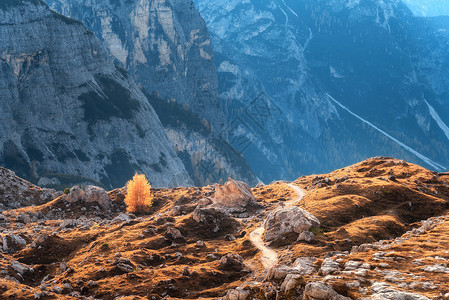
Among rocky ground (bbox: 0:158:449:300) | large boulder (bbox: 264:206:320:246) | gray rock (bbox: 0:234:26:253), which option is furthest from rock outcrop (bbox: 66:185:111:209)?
large boulder (bbox: 264:206:320:246)

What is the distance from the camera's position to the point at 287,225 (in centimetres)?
5912

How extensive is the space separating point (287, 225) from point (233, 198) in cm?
2815

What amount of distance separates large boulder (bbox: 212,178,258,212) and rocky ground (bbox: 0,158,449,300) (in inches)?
7.3

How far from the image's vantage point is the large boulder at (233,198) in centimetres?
8531

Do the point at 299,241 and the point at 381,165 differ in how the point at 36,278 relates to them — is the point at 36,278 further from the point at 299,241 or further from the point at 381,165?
the point at 381,165

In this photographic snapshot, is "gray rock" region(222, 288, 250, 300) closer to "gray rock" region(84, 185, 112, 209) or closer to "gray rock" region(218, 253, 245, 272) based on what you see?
"gray rock" region(218, 253, 245, 272)

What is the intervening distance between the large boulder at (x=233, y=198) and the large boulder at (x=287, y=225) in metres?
23.7

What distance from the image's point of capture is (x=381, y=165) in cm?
9375

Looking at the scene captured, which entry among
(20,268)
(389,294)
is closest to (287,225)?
(20,268)

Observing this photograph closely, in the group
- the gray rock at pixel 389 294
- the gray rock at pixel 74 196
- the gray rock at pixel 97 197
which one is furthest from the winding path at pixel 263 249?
the gray rock at pixel 74 196

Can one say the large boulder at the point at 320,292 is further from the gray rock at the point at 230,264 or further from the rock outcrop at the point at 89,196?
the rock outcrop at the point at 89,196

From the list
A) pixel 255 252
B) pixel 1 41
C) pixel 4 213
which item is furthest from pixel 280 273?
pixel 1 41

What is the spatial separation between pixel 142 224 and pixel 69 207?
27121 millimetres

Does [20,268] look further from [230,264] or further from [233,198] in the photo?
[233,198]
